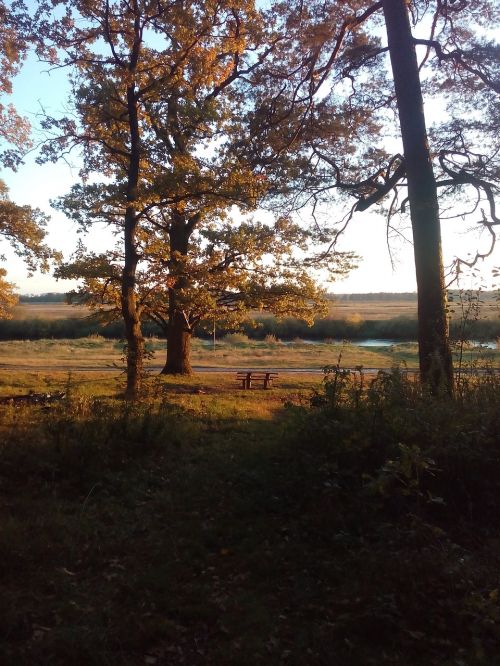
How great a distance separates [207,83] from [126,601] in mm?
13666

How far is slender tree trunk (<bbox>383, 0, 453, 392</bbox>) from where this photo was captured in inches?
378

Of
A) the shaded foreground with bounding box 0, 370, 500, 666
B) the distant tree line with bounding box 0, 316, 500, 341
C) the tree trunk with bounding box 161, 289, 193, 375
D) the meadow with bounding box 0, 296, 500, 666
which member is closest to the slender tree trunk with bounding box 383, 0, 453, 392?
the meadow with bounding box 0, 296, 500, 666

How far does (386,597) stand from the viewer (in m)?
3.84

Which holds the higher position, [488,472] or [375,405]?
[375,405]

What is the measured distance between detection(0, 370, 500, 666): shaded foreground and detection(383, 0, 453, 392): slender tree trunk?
2.70 meters

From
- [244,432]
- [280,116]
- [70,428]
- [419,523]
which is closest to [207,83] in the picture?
[280,116]

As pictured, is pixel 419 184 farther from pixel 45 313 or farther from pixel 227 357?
pixel 45 313

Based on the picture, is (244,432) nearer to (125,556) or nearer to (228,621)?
(125,556)

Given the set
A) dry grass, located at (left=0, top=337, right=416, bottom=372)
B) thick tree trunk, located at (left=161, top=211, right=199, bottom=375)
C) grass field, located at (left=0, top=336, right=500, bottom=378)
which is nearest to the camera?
thick tree trunk, located at (left=161, top=211, right=199, bottom=375)

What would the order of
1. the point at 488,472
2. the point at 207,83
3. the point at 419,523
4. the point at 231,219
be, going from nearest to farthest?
the point at 419,523 → the point at 488,472 → the point at 207,83 → the point at 231,219

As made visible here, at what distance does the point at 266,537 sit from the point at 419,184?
7506mm

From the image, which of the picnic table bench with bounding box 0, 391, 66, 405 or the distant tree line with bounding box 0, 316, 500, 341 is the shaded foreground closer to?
the picnic table bench with bounding box 0, 391, 66, 405

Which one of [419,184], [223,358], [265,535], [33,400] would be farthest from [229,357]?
[265,535]

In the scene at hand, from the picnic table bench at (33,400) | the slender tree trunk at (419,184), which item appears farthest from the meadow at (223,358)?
the slender tree trunk at (419,184)
